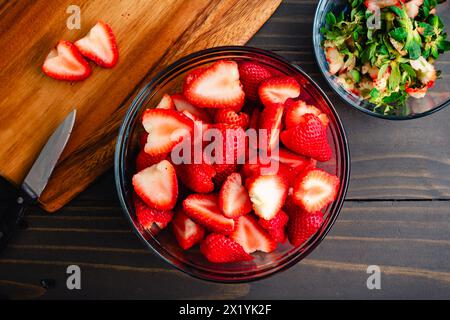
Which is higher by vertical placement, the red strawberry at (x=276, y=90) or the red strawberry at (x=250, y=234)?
the red strawberry at (x=276, y=90)

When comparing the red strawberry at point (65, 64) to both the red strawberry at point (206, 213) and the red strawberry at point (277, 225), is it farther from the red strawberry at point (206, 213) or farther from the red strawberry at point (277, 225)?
the red strawberry at point (277, 225)

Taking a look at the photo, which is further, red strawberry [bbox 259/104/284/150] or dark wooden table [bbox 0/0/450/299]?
dark wooden table [bbox 0/0/450/299]

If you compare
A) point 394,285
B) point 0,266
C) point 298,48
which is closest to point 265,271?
point 394,285

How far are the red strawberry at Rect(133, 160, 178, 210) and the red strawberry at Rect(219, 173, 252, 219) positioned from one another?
84 millimetres

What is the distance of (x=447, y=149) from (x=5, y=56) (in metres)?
0.96

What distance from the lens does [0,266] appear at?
3.45 feet

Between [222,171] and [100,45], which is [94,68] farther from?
[222,171]

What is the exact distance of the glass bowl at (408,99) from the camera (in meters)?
1.00

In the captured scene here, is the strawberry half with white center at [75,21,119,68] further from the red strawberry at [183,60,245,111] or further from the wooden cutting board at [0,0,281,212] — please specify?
the red strawberry at [183,60,245,111]

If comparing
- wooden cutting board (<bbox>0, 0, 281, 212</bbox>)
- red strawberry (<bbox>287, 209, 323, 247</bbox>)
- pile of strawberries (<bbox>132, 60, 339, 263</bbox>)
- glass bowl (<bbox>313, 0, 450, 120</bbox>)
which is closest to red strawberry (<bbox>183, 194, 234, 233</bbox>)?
pile of strawberries (<bbox>132, 60, 339, 263</bbox>)

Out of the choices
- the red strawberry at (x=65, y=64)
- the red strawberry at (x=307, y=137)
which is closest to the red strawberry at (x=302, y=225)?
the red strawberry at (x=307, y=137)

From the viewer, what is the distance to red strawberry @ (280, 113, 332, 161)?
803mm

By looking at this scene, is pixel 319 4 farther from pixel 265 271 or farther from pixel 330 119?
pixel 265 271

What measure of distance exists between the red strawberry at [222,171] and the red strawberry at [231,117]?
0.07m
